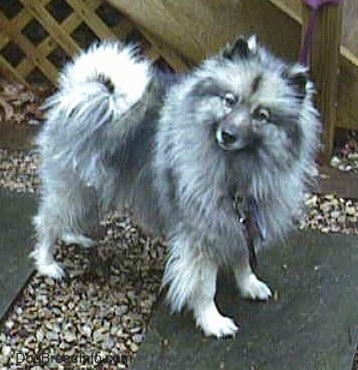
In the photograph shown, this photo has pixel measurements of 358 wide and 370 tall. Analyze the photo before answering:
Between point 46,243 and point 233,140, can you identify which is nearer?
point 233,140

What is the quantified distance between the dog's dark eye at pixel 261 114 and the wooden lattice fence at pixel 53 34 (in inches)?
71.4

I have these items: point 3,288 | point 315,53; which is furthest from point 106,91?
point 315,53

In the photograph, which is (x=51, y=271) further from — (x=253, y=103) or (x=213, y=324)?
(x=253, y=103)

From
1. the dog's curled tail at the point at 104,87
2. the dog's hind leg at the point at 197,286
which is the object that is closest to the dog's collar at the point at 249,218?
the dog's hind leg at the point at 197,286

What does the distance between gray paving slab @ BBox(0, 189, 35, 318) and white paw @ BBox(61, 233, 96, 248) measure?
14 centimetres

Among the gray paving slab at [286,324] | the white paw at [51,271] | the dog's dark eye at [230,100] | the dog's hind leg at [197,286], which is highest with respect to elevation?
the dog's dark eye at [230,100]

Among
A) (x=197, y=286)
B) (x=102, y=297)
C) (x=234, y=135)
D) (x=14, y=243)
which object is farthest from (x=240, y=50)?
(x=14, y=243)

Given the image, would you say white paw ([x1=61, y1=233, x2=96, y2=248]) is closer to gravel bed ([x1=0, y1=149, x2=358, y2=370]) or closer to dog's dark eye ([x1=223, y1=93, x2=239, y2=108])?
gravel bed ([x1=0, y1=149, x2=358, y2=370])

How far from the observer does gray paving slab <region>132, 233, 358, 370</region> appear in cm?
334

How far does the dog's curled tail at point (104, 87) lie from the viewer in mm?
3439

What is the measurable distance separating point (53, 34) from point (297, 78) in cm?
206

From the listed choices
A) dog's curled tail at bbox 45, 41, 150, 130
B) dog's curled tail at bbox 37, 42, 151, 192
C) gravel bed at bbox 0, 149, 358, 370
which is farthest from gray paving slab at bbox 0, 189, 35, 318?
dog's curled tail at bbox 45, 41, 150, 130

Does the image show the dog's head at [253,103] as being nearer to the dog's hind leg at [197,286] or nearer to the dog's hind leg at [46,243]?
the dog's hind leg at [197,286]

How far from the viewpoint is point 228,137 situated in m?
3.02
